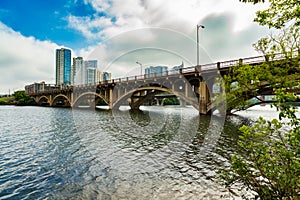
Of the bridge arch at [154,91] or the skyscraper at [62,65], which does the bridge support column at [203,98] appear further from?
the skyscraper at [62,65]

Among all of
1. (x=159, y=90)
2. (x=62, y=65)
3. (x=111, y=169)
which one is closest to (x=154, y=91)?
(x=159, y=90)

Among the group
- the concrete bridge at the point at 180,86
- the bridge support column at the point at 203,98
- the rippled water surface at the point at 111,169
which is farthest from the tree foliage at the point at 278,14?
the bridge support column at the point at 203,98

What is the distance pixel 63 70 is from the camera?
171875mm

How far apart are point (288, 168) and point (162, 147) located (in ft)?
29.0

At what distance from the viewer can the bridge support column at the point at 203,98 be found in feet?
108

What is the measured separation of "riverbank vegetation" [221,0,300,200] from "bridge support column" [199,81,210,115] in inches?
955

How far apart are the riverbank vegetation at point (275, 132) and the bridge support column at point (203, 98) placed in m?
24.3

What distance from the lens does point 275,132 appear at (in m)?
4.42

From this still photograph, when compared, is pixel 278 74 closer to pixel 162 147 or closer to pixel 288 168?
pixel 288 168

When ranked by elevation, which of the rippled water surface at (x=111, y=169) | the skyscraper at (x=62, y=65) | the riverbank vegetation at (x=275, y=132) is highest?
the skyscraper at (x=62, y=65)

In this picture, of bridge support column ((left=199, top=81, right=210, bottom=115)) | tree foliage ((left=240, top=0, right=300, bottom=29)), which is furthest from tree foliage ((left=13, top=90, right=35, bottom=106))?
tree foliage ((left=240, top=0, right=300, bottom=29))

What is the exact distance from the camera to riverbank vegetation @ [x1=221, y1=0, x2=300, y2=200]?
3.70 m

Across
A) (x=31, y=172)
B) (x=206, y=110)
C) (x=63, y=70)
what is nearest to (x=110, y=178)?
(x=31, y=172)

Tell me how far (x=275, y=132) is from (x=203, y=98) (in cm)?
2992
